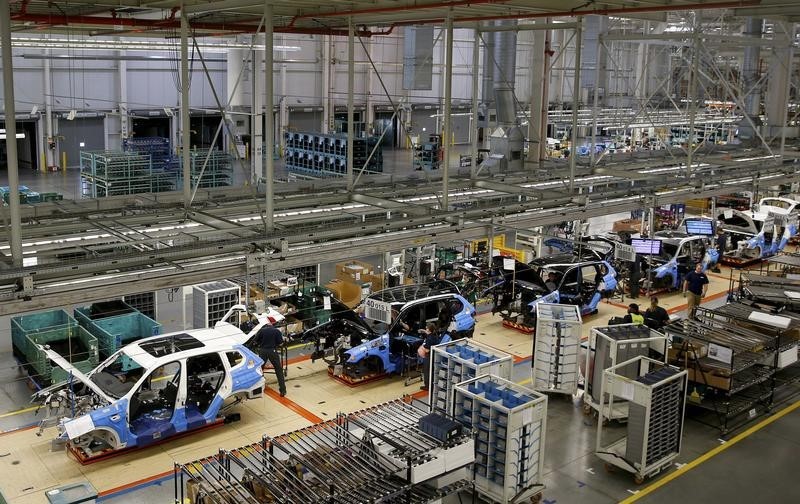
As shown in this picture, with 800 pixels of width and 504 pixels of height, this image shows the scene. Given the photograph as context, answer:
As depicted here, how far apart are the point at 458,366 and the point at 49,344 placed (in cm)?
680

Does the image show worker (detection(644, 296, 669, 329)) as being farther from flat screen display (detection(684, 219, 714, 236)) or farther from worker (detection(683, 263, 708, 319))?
flat screen display (detection(684, 219, 714, 236))

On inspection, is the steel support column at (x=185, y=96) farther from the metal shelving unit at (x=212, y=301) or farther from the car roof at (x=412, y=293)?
the car roof at (x=412, y=293)

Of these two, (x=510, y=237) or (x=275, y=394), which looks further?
(x=510, y=237)

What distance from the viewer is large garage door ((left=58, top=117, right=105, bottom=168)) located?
32781mm

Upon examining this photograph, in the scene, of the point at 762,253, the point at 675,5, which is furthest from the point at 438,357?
the point at 762,253

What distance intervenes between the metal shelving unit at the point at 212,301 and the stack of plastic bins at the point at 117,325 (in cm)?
101

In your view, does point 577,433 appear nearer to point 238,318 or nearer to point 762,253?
point 238,318

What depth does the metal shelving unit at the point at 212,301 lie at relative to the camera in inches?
560

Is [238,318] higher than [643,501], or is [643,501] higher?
[238,318]

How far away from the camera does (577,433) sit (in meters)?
11.5

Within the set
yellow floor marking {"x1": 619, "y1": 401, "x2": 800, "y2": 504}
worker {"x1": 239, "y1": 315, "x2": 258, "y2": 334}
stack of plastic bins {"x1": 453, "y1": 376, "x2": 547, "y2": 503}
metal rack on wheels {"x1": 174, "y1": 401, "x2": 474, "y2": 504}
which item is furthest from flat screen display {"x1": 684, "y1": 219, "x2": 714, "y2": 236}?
metal rack on wheels {"x1": 174, "y1": 401, "x2": 474, "y2": 504}

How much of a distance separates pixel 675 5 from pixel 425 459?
6368mm

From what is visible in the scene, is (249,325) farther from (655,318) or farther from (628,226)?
(628,226)

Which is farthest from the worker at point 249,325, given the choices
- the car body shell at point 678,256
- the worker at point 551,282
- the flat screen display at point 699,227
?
the flat screen display at point 699,227
